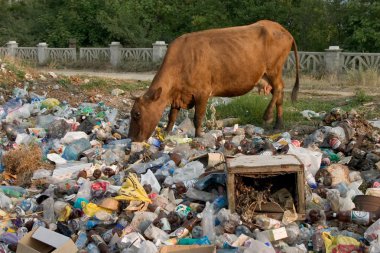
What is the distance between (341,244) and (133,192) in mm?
1829

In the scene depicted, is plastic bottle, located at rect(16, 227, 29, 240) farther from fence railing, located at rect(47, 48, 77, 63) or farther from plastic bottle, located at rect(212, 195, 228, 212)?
fence railing, located at rect(47, 48, 77, 63)

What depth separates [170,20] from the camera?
80.8 feet

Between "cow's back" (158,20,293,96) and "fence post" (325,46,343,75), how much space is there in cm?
856

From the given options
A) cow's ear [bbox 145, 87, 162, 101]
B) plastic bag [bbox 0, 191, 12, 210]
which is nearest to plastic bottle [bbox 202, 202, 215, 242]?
plastic bag [bbox 0, 191, 12, 210]

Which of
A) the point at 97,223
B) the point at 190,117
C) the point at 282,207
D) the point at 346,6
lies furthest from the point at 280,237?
the point at 346,6

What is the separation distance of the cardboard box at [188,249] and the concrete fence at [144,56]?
12020 millimetres

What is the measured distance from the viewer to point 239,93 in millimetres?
8250

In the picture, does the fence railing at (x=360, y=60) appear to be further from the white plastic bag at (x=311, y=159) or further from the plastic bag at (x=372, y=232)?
the plastic bag at (x=372, y=232)

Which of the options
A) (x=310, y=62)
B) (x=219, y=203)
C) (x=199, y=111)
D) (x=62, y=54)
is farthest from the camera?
Answer: (x=62, y=54)

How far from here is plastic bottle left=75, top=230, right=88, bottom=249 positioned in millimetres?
4321

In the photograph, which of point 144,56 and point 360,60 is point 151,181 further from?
point 144,56

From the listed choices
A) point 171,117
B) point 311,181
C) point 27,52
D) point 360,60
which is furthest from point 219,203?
point 27,52

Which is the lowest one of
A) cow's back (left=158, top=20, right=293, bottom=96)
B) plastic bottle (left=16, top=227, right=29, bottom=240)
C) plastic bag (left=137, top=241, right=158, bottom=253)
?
plastic bottle (left=16, top=227, right=29, bottom=240)

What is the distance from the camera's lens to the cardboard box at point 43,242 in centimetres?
405
